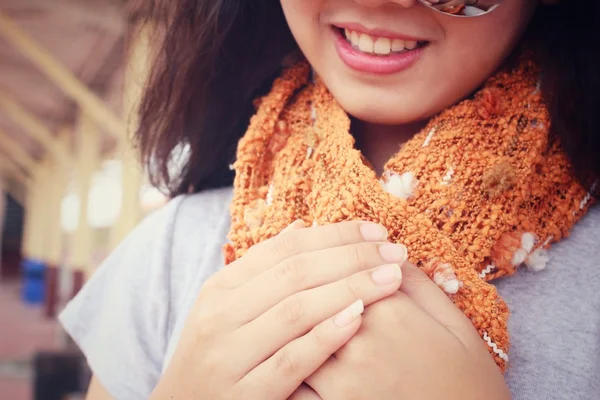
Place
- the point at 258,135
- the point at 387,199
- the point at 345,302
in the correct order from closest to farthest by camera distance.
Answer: the point at 345,302, the point at 387,199, the point at 258,135

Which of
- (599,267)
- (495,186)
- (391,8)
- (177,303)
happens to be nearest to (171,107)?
(177,303)

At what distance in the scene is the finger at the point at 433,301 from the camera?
588 mm

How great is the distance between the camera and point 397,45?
27.9 inches

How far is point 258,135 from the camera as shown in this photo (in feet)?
2.70

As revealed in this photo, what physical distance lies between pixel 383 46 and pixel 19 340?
22.7 ft

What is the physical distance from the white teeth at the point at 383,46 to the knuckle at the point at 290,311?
344 mm

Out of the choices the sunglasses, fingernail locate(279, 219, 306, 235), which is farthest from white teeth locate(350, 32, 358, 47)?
fingernail locate(279, 219, 306, 235)

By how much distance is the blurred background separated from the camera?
2.45 metres

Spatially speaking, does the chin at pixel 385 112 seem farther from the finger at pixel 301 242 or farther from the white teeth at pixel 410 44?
the finger at pixel 301 242

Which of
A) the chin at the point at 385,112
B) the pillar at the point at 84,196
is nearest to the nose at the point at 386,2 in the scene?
the chin at the point at 385,112

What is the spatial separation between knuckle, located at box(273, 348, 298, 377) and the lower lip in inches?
14.9

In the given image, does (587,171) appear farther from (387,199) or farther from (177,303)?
(177,303)

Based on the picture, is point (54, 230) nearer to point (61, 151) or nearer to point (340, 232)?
point (61, 151)

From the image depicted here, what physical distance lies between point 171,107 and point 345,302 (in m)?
0.58
